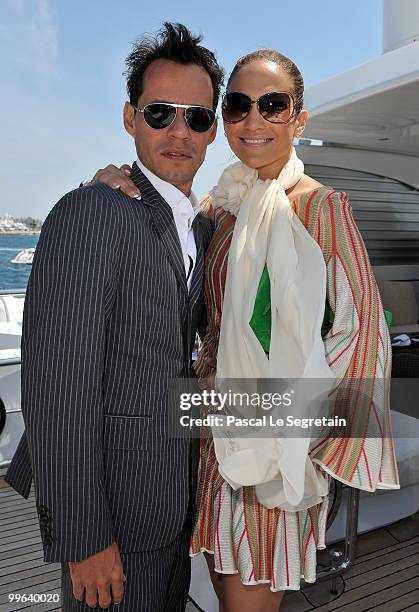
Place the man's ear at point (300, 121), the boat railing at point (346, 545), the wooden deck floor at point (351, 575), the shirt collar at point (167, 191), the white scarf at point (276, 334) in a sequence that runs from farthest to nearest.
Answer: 1. the wooden deck floor at point (351, 575)
2. the boat railing at point (346, 545)
3. the man's ear at point (300, 121)
4. the shirt collar at point (167, 191)
5. the white scarf at point (276, 334)

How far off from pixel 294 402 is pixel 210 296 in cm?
37

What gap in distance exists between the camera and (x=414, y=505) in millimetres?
2844

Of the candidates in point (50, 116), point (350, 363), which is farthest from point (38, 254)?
point (50, 116)

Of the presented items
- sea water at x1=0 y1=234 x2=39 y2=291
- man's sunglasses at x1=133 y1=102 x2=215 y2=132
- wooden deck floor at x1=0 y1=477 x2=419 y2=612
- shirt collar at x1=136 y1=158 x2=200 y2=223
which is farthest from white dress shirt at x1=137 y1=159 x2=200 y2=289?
sea water at x1=0 y1=234 x2=39 y2=291

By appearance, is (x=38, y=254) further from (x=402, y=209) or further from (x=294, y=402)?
(x=402, y=209)

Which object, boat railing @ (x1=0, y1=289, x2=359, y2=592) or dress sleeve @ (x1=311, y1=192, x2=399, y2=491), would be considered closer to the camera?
dress sleeve @ (x1=311, y1=192, x2=399, y2=491)

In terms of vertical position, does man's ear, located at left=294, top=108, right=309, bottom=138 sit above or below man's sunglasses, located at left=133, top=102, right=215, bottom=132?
above

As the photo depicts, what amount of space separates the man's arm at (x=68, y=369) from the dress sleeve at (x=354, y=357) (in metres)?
0.49

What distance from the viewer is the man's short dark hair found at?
4.11 ft

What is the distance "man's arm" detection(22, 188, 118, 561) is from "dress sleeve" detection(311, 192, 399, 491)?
1.60 ft

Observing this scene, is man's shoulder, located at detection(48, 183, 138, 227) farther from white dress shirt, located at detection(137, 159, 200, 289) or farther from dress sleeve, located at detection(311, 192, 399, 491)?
dress sleeve, located at detection(311, 192, 399, 491)

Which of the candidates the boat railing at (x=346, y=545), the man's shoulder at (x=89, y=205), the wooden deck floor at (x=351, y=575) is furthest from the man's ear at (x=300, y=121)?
the wooden deck floor at (x=351, y=575)

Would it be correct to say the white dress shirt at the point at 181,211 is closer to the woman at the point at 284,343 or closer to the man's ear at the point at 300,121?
the woman at the point at 284,343

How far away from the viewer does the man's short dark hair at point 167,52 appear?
1.25 metres
